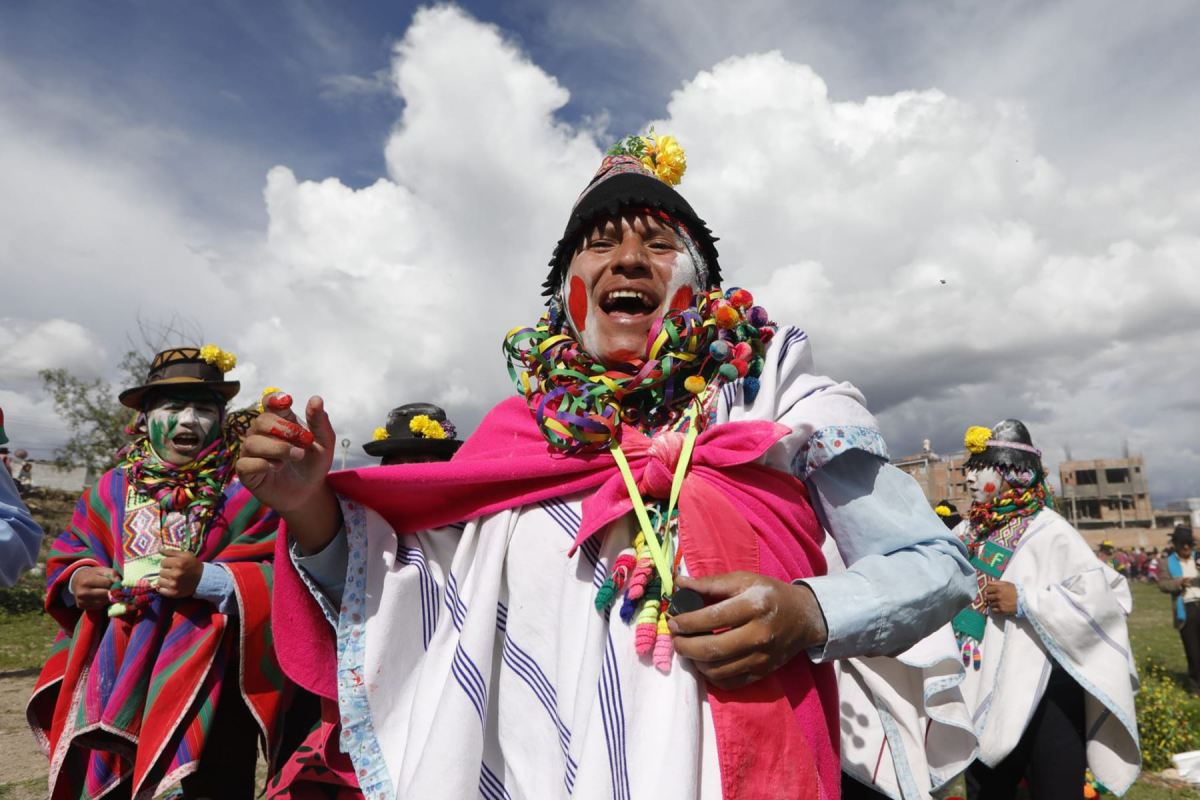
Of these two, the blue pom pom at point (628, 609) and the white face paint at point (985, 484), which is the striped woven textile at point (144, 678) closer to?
the blue pom pom at point (628, 609)

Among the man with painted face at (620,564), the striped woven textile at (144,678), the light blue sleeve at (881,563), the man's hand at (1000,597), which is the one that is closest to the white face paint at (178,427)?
the striped woven textile at (144,678)

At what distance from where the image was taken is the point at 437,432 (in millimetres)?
5375

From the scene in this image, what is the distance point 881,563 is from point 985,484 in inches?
168

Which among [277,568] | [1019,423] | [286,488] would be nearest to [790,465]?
[286,488]

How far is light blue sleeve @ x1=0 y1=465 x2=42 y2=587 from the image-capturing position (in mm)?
3176

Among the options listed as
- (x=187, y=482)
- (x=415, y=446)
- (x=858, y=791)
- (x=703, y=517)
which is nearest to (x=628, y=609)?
(x=703, y=517)

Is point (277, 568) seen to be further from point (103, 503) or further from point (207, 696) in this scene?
point (103, 503)

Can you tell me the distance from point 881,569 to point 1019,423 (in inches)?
185

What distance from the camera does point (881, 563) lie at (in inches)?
56.8

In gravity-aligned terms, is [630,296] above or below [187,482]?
above

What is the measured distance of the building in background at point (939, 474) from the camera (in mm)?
5595

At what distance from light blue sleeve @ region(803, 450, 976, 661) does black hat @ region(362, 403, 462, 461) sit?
13.1 feet

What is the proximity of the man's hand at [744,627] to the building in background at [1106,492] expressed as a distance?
235ft

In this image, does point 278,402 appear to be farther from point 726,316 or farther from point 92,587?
point 92,587
